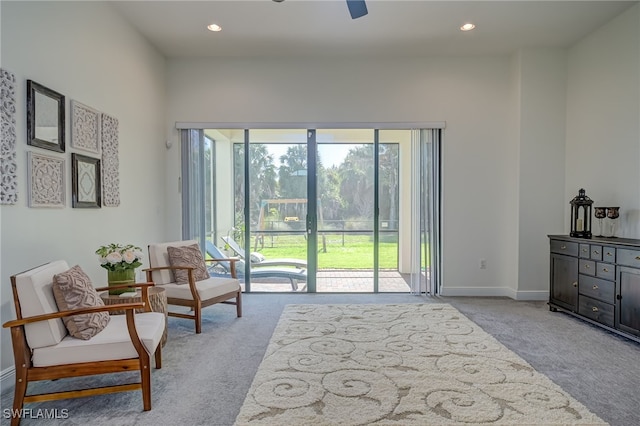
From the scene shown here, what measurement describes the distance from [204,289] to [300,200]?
6.63 ft

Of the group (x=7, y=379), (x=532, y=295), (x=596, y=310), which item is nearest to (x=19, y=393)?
(x=7, y=379)

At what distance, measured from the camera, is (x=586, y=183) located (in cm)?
428

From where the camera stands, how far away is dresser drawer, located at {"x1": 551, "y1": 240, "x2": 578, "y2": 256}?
150 inches

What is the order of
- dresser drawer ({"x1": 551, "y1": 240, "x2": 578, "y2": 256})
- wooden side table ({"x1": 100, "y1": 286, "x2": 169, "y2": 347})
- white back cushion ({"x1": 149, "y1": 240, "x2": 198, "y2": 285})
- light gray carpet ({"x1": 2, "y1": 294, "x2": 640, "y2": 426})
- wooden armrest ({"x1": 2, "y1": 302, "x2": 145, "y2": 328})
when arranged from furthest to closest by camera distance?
dresser drawer ({"x1": 551, "y1": 240, "x2": 578, "y2": 256}), white back cushion ({"x1": 149, "y1": 240, "x2": 198, "y2": 285}), wooden side table ({"x1": 100, "y1": 286, "x2": 169, "y2": 347}), light gray carpet ({"x1": 2, "y1": 294, "x2": 640, "y2": 426}), wooden armrest ({"x1": 2, "y1": 302, "x2": 145, "y2": 328})

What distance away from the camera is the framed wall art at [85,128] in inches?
120

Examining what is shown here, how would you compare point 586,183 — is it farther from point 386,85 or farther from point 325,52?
point 325,52

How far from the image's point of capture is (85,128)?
3.21 meters

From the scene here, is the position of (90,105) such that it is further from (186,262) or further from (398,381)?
(398,381)

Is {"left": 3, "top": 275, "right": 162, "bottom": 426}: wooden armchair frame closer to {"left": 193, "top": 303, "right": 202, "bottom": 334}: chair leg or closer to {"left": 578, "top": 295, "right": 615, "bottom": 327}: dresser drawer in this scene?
{"left": 193, "top": 303, "right": 202, "bottom": 334}: chair leg

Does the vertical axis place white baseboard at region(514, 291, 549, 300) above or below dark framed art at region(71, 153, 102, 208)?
below

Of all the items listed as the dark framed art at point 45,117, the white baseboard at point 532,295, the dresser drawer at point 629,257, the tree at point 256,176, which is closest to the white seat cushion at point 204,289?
the tree at point 256,176

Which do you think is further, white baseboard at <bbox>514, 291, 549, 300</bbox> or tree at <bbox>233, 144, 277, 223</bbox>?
tree at <bbox>233, 144, 277, 223</bbox>

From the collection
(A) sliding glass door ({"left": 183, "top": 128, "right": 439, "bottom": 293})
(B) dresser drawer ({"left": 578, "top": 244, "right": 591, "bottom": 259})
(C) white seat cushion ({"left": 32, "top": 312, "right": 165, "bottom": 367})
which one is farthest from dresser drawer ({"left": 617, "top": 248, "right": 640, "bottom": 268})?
(C) white seat cushion ({"left": 32, "top": 312, "right": 165, "bottom": 367})

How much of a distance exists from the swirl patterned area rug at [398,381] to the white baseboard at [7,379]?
1.64 meters
